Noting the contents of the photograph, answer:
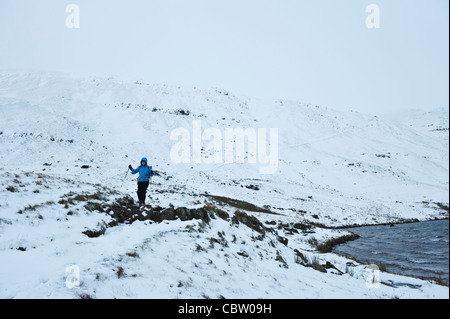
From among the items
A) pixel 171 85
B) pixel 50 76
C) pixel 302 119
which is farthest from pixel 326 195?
pixel 50 76

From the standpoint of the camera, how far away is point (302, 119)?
333ft

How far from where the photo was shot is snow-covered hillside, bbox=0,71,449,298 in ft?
20.0

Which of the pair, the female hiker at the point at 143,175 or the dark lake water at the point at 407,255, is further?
the female hiker at the point at 143,175

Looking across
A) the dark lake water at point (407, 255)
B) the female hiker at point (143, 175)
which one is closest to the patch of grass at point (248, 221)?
the female hiker at point (143, 175)

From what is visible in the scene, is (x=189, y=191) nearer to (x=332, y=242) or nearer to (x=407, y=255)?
(x=332, y=242)

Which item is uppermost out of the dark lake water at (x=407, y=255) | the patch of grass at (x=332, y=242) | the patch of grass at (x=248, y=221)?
the patch of grass at (x=248, y=221)

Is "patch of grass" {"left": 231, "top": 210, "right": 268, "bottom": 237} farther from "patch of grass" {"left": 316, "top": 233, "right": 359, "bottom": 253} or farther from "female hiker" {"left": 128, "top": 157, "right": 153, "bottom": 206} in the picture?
"patch of grass" {"left": 316, "top": 233, "right": 359, "bottom": 253}

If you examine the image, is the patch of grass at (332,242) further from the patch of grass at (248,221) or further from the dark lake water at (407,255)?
the patch of grass at (248,221)

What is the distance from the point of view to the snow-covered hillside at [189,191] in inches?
240

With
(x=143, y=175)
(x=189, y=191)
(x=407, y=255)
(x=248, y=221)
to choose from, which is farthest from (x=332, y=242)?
(x=189, y=191)

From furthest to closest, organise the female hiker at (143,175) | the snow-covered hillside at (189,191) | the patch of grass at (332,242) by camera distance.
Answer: the patch of grass at (332,242)
the female hiker at (143,175)
the snow-covered hillside at (189,191)

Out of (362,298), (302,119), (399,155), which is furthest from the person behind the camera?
(302,119)

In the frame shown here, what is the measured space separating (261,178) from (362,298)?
48202mm
